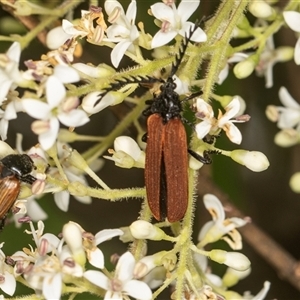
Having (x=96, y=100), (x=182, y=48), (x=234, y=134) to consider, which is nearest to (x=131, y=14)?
(x=182, y=48)

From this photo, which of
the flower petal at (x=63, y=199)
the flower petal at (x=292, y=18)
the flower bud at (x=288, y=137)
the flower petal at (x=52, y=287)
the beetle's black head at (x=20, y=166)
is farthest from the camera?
the flower bud at (x=288, y=137)

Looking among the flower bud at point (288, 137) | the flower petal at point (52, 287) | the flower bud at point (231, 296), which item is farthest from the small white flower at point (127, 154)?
the flower bud at point (288, 137)

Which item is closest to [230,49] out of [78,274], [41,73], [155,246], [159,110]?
[159,110]

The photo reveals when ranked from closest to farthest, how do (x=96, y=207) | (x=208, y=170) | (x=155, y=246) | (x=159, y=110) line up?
(x=159, y=110) → (x=208, y=170) → (x=155, y=246) → (x=96, y=207)

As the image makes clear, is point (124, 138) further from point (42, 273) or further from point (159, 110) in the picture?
point (42, 273)

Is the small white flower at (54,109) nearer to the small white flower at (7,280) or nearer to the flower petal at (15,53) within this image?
the flower petal at (15,53)
